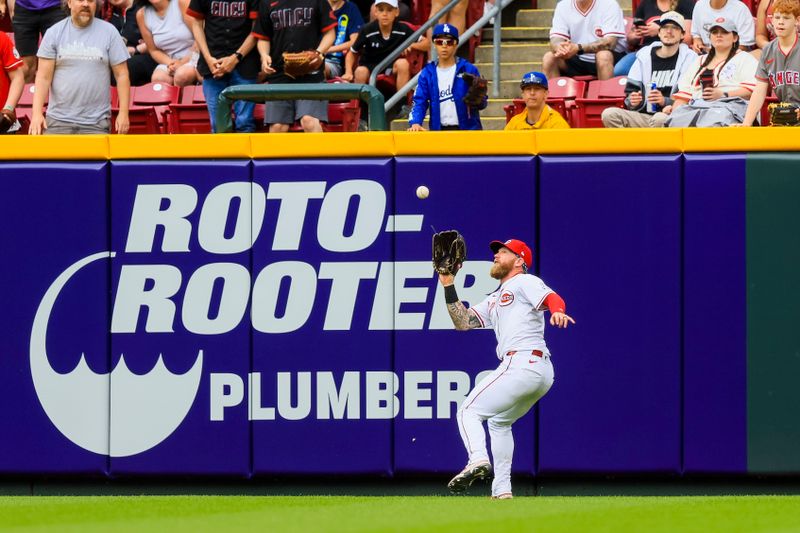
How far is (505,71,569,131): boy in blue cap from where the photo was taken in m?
11.2

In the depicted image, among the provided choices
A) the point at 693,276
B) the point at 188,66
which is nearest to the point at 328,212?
the point at 693,276

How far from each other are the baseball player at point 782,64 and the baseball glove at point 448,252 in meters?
2.50

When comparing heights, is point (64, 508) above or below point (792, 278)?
below

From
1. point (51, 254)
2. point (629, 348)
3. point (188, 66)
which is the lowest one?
point (629, 348)

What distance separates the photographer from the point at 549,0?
1508 cm

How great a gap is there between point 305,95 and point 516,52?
4.17m

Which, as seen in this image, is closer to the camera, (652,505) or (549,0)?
(652,505)

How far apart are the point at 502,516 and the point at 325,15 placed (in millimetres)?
5943

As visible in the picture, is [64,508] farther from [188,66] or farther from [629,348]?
[188,66]

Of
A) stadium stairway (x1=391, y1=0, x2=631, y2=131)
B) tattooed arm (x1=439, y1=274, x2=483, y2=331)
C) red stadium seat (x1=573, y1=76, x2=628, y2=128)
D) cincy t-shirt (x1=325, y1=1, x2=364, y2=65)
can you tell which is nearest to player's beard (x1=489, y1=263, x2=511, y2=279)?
tattooed arm (x1=439, y1=274, x2=483, y2=331)

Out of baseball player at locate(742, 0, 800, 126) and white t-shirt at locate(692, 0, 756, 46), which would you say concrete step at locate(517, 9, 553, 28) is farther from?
baseball player at locate(742, 0, 800, 126)

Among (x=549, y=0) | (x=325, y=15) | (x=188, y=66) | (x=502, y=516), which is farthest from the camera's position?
(x=549, y=0)

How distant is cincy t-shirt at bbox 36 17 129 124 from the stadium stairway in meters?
2.86

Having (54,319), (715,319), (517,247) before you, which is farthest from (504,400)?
(54,319)
